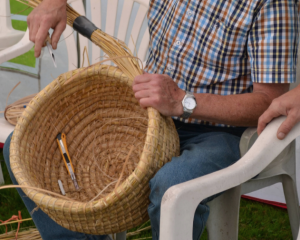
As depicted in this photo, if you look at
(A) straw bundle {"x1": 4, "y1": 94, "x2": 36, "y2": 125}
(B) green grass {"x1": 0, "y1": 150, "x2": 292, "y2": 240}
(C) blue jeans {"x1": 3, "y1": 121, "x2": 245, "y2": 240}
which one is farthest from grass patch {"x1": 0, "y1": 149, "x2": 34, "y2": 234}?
(C) blue jeans {"x1": 3, "y1": 121, "x2": 245, "y2": 240}

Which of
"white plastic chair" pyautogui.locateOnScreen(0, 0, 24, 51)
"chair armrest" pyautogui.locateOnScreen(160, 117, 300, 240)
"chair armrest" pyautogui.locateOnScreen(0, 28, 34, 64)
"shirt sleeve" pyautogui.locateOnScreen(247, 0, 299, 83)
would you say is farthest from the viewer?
"white plastic chair" pyautogui.locateOnScreen(0, 0, 24, 51)

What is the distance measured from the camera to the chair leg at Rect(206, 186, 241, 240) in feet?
3.18

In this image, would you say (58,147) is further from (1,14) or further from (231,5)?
(1,14)

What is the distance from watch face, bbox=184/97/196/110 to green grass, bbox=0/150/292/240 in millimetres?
819

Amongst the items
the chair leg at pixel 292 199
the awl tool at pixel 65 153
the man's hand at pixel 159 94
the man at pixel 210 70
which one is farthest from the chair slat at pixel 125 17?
Result: the chair leg at pixel 292 199

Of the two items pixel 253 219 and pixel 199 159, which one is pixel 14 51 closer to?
pixel 199 159

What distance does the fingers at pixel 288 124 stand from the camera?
784 mm

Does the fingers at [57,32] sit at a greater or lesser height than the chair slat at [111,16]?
greater

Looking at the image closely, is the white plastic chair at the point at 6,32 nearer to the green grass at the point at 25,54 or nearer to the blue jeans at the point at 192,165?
the green grass at the point at 25,54

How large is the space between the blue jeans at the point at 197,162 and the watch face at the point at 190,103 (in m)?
0.11

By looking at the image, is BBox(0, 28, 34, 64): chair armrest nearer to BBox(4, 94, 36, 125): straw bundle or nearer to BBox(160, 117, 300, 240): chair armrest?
BBox(4, 94, 36, 125): straw bundle

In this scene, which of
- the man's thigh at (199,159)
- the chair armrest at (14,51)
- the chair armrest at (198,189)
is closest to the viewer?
the chair armrest at (198,189)

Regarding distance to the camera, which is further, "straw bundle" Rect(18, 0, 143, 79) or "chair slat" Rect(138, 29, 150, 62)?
"chair slat" Rect(138, 29, 150, 62)

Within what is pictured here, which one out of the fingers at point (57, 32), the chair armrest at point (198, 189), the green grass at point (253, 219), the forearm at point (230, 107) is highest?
the fingers at point (57, 32)
